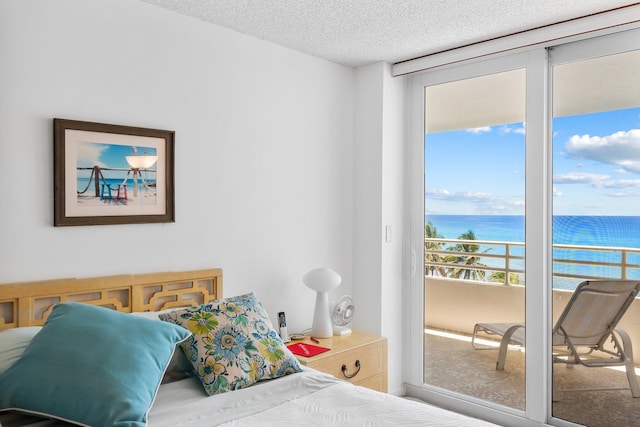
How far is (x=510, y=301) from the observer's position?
10.8ft

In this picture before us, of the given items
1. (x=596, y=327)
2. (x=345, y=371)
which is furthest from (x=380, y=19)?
(x=596, y=327)

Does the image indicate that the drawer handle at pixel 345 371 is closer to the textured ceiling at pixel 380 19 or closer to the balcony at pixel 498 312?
the balcony at pixel 498 312

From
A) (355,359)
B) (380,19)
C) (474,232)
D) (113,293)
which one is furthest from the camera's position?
(474,232)

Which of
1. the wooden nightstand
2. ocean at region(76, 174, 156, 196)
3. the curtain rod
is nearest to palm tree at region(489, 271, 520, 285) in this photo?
the wooden nightstand

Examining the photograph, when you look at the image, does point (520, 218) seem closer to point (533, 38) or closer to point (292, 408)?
point (533, 38)

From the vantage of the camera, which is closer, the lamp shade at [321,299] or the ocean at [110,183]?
the ocean at [110,183]

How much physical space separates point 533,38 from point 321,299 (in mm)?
A: 2022

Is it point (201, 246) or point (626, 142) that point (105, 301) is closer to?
point (201, 246)

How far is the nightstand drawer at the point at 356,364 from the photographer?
285 cm

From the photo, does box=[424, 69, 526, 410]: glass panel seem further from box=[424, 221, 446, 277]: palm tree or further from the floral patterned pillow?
the floral patterned pillow

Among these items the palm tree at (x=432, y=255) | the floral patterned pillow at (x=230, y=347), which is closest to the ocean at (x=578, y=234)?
the palm tree at (x=432, y=255)

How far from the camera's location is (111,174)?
248 cm

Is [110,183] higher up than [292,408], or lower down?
higher up

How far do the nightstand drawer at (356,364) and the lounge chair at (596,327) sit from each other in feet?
3.59
